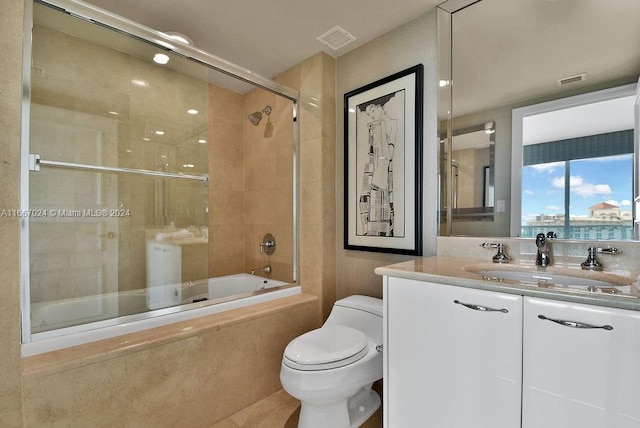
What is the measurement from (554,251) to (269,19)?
77.0 inches

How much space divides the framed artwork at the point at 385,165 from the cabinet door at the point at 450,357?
66 cm

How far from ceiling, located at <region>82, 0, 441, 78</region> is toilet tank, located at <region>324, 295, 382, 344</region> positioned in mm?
1690

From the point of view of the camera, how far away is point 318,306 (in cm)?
212

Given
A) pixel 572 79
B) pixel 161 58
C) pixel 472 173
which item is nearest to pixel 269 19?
pixel 161 58

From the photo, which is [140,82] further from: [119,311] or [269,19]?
[119,311]

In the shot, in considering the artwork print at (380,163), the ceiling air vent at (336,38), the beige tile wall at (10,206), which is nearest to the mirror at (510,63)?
the artwork print at (380,163)

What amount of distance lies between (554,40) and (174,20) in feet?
6.68

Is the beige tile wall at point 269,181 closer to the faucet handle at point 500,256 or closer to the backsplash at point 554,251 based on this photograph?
the backsplash at point 554,251

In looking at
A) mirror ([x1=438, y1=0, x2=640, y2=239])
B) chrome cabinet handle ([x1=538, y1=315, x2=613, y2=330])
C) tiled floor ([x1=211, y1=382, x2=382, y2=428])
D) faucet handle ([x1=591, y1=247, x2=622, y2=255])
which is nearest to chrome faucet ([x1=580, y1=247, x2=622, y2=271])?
faucet handle ([x1=591, y1=247, x2=622, y2=255])

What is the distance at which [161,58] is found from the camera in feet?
6.53

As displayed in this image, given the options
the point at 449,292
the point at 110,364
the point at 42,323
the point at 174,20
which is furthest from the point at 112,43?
the point at 449,292

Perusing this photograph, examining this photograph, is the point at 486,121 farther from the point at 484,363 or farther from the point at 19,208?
the point at 19,208

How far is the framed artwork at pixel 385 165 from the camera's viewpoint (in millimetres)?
1768

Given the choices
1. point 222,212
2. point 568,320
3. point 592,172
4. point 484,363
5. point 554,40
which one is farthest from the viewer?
point 222,212
